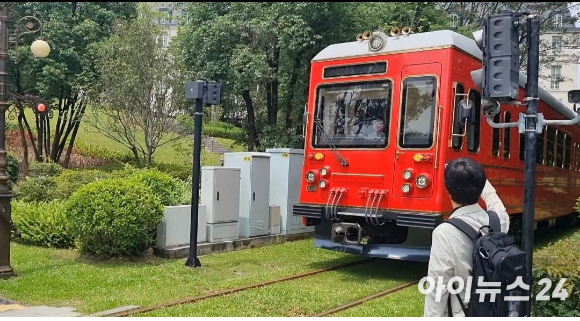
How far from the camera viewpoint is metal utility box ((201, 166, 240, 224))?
1170cm

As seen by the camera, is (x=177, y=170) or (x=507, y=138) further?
(x=177, y=170)

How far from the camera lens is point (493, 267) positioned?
11.1ft

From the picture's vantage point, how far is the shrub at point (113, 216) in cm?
1000

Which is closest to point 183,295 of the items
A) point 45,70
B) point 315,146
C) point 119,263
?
point 119,263

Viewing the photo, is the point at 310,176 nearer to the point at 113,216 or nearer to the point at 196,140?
the point at 196,140

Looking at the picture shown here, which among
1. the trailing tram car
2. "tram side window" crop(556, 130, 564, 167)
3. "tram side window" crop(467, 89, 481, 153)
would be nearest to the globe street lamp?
the trailing tram car

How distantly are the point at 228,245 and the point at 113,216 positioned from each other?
2561 millimetres

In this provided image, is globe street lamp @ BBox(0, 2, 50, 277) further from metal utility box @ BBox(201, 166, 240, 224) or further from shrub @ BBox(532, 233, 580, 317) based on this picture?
shrub @ BBox(532, 233, 580, 317)

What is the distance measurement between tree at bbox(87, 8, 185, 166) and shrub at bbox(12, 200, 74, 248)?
886 cm

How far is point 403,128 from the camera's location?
907 cm

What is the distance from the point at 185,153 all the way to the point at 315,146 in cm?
1710

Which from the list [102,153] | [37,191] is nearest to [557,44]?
[37,191]

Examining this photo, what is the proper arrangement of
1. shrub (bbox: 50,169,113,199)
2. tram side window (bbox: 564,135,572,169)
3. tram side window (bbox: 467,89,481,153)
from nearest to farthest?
tram side window (bbox: 467,89,481,153) → tram side window (bbox: 564,135,572,169) → shrub (bbox: 50,169,113,199)

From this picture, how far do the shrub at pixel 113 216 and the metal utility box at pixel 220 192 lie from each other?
4.40 ft
